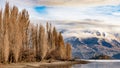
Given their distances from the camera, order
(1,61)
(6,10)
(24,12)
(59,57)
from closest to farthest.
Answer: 1. (1,61)
2. (6,10)
3. (24,12)
4. (59,57)

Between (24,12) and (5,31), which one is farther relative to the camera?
(24,12)

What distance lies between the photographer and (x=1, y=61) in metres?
78.9

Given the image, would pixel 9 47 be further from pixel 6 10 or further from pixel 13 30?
pixel 6 10

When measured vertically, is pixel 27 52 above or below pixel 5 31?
below

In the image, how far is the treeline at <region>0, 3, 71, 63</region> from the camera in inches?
3190

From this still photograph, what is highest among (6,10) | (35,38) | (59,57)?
(6,10)

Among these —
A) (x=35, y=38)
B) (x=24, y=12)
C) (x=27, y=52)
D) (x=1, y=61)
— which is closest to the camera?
(x=1, y=61)

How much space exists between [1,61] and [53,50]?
2500 inches

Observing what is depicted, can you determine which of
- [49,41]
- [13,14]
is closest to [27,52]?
[13,14]

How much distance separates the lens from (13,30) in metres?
84.9

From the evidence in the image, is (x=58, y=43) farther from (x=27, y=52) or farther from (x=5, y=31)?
(x=5, y=31)

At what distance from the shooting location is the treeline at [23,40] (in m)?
81.0

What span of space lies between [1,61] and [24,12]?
34357 mm

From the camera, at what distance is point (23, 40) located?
100250 millimetres
